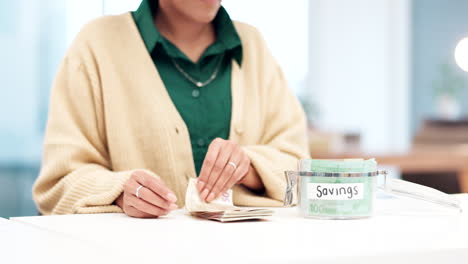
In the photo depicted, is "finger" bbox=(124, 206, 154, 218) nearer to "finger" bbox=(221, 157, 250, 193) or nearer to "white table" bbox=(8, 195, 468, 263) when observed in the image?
"white table" bbox=(8, 195, 468, 263)

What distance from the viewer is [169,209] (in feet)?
3.45

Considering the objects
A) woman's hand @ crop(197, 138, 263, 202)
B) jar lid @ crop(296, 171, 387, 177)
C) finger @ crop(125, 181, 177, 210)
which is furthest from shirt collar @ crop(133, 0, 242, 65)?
jar lid @ crop(296, 171, 387, 177)

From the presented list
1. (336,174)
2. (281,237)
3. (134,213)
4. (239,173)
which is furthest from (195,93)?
(281,237)

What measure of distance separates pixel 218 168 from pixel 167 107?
1.07ft

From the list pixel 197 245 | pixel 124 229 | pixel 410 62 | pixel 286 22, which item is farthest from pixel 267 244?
pixel 410 62

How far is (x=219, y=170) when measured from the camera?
1147 millimetres

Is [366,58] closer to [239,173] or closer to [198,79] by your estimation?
[198,79]

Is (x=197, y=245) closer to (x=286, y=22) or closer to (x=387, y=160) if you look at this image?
(x=387, y=160)

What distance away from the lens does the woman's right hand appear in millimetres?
1046

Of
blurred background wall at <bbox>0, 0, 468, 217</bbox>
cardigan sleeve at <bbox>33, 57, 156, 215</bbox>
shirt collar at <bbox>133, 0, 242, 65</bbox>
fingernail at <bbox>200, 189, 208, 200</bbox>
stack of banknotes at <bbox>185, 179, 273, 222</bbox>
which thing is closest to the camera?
stack of banknotes at <bbox>185, 179, 273, 222</bbox>

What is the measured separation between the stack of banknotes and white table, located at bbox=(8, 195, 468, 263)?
2cm

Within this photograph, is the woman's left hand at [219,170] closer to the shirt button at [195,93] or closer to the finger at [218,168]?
the finger at [218,168]

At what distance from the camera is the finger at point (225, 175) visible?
113 centimetres

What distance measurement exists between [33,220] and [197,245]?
34 centimetres
